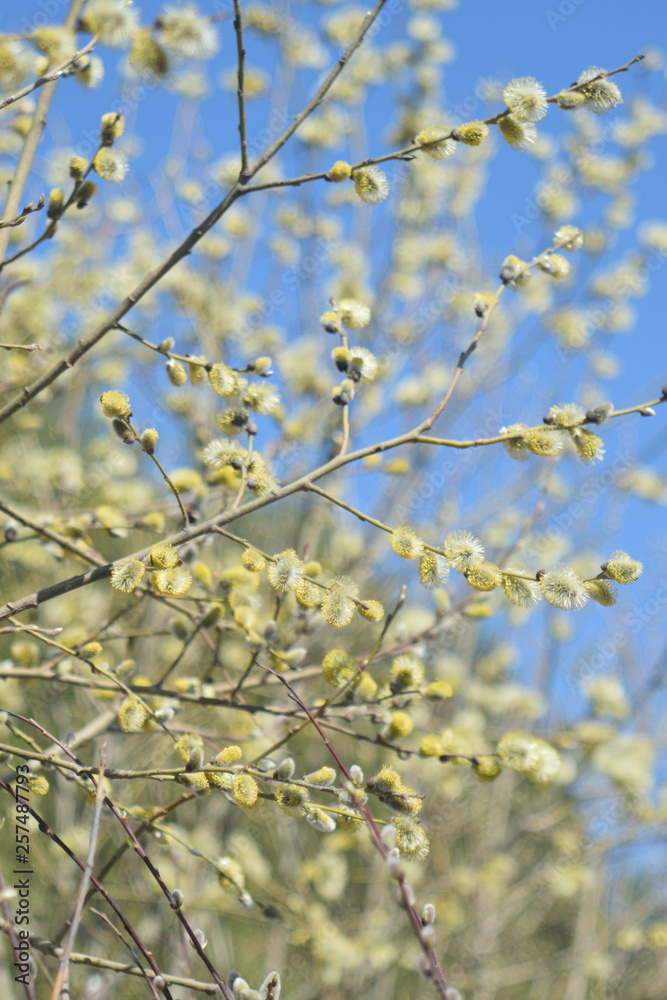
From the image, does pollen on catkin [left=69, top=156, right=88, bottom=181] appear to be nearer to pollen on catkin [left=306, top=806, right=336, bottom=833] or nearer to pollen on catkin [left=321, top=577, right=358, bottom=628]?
pollen on catkin [left=321, top=577, right=358, bottom=628]

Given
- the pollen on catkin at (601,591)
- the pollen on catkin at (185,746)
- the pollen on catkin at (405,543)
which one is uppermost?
the pollen on catkin at (405,543)

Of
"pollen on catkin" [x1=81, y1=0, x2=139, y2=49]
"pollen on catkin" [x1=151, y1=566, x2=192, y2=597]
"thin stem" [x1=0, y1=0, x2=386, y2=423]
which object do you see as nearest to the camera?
"pollen on catkin" [x1=151, y1=566, x2=192, y2=597]

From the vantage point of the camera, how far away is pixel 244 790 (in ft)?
4.14

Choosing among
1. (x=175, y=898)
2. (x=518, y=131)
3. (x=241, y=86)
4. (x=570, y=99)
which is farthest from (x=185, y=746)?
(x=570, y=99)

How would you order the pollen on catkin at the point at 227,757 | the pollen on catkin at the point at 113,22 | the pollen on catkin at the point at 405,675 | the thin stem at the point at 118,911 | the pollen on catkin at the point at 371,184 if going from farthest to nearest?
the pollen on catkin at the point at 113,22 → the pollen on catkin at the point at 405,675 → the pollen on catkin at the point at 371,184 → the pollen on catkin at the point at 227,757 → the thin stem at the point at 118,911

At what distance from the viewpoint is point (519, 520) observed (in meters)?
5.13

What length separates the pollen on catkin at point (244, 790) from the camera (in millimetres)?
1242

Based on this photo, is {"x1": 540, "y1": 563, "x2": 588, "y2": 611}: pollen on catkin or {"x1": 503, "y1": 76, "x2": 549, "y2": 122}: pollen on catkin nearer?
{"x1": 540, "y1": 563, "x2": 588, "y2": 611}: pollen on catkin

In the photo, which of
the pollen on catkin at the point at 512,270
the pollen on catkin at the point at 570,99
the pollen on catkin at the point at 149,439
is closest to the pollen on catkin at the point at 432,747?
the pollen on catkin at the point at 149,439

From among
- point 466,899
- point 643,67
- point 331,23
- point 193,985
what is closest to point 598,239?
point 643,67

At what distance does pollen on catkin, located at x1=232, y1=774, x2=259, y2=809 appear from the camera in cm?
124

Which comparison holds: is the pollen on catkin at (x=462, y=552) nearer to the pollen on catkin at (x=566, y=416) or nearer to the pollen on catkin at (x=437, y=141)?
the pollen on catkin at (x=566, y=416)

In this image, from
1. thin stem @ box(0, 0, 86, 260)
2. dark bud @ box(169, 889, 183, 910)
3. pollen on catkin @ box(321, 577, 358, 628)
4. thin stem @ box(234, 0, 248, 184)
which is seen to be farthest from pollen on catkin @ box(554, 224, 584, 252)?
dark bud @ box(169, 889, 183, 910)

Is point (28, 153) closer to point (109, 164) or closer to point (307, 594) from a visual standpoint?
point (109, 164)
